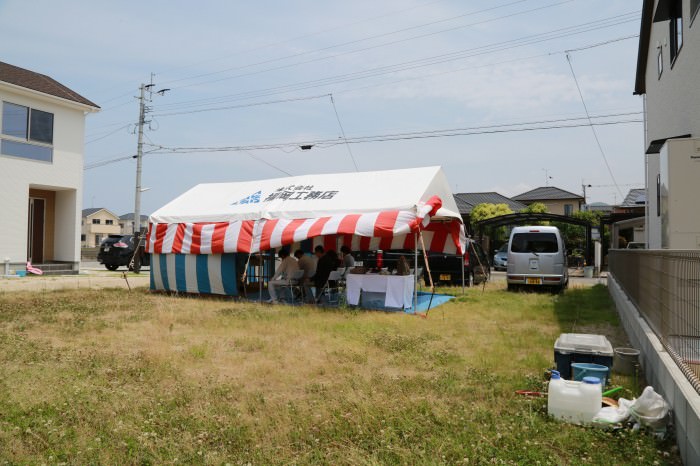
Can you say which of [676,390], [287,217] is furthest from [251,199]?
[676,390]

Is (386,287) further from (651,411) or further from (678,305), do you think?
(651,411)

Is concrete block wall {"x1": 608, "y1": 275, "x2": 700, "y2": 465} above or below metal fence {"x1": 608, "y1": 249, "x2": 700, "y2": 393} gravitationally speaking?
below

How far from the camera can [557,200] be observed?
45.2m

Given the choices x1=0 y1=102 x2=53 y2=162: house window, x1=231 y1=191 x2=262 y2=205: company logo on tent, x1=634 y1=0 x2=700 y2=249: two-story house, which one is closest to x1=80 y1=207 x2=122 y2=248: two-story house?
x1=0 y1=102 x2=53 y2=162: house window

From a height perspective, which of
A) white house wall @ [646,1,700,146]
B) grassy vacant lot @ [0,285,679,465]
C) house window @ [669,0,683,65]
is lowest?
grassy vacant lot @ [0,285,679,465]

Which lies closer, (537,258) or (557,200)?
(537,258)

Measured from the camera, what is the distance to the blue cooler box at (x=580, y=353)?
4758 millimetres

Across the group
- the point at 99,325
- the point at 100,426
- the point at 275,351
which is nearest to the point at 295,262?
the point at 99,325

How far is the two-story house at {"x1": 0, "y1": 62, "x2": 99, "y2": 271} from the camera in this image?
16453mm

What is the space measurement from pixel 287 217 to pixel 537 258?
20.9ft

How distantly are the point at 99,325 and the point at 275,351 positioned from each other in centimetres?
340

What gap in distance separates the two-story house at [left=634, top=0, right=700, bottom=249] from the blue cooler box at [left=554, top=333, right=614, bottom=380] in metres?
2.65

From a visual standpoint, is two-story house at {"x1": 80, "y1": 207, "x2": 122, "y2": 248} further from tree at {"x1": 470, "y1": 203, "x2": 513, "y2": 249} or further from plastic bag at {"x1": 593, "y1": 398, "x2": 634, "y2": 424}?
plastic bag at {"x1": 593, "y1": 398, "x2": 634, "y2": 424}

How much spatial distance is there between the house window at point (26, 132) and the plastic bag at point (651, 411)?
18.2m
